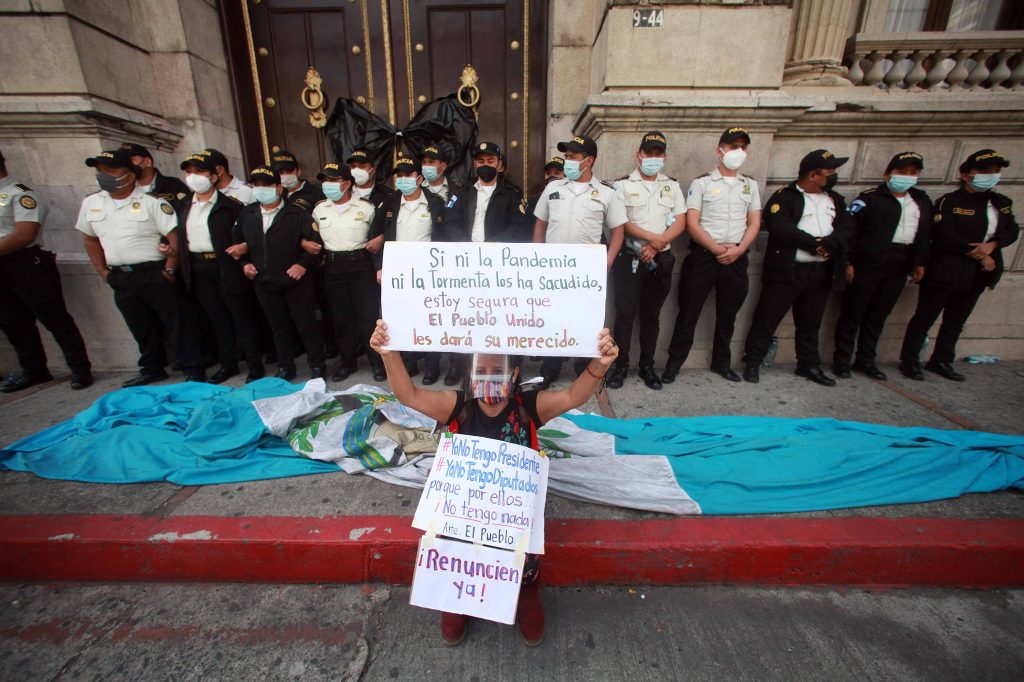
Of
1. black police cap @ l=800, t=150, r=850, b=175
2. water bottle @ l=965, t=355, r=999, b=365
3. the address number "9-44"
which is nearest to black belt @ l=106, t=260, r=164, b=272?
the address number "9-44"

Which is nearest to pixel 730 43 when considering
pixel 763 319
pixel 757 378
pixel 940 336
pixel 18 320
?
pixel 763 319

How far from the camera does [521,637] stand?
6.22 ft

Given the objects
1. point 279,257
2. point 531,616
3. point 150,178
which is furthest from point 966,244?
point 150,178

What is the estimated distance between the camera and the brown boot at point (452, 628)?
72.9 inches

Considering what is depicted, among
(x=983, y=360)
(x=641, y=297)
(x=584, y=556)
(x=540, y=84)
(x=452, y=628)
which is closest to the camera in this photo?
(x=452, y=628)

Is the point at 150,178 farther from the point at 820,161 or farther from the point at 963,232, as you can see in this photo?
the point at 963,232

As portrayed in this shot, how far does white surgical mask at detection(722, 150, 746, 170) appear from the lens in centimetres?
370

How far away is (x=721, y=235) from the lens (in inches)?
154

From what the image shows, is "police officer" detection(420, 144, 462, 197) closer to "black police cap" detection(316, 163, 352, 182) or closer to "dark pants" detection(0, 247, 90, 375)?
"black police cap" detection(316, 163, 352, 182)

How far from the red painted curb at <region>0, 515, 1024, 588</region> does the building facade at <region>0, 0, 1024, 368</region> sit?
2.62 metres

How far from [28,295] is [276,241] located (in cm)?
243

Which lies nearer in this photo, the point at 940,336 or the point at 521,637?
the point at 521,637

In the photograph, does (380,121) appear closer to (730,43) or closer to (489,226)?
(489,226)

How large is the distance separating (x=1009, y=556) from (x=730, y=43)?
417cm
